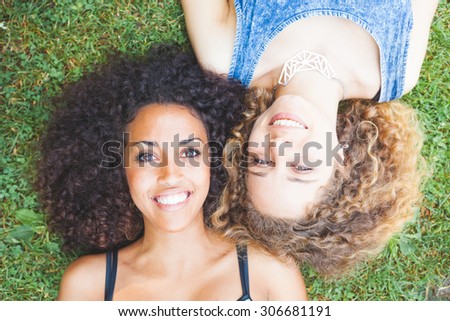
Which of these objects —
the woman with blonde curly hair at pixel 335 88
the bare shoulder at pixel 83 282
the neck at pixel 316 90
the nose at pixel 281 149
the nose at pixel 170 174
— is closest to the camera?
the nose at pixel 281 149

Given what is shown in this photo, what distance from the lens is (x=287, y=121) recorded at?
8.63ft

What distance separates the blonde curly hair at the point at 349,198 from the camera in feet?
10.1

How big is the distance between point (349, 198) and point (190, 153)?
1.05 meters

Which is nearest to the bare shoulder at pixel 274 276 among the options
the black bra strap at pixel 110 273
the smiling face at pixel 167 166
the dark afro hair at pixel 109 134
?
the dark afro hair at pixel 109 134

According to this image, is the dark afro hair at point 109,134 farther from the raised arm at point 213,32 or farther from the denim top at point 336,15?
Answer: the denim top at point 336,15

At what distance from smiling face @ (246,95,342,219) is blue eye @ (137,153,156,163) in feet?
1.88

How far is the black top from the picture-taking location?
3.16m

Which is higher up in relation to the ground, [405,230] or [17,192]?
[17,192]

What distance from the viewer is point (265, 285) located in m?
3.18

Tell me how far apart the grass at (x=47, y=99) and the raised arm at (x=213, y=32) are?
310mm

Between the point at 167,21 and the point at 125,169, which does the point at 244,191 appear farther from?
the point at 167,21

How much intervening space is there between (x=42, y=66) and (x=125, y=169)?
1.08 meters

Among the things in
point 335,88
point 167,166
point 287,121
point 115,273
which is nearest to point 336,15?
point 335,88

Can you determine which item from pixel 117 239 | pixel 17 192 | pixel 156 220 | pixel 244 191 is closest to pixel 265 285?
pixel 244 191
